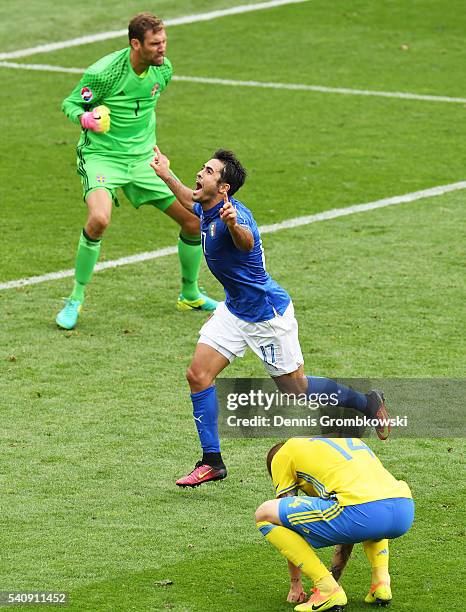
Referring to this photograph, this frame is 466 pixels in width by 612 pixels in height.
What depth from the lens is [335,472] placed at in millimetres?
6633

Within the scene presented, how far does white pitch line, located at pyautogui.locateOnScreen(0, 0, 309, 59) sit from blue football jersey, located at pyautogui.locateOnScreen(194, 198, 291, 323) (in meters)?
14.6

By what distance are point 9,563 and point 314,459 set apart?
1.65m

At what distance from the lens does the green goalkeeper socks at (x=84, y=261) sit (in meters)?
11.4

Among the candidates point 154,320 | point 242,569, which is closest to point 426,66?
point 154,320

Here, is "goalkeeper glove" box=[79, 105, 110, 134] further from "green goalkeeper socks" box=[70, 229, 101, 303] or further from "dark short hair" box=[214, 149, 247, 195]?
"dark short hair" box=[214, 149, 247, 195]

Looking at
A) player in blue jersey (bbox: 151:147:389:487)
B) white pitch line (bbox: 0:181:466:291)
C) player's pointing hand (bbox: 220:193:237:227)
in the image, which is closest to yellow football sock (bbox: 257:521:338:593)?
player in blue jersey (bbox: 151:147:389:487)

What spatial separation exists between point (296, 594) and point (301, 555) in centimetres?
25

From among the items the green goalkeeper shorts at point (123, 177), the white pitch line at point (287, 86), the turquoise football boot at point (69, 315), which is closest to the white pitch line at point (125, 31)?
the white pitch line at point (287, 86)

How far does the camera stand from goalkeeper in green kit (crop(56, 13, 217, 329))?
441 inches

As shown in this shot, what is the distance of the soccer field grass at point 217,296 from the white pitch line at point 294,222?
0.42 ft

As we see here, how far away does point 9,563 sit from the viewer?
23.2 feet

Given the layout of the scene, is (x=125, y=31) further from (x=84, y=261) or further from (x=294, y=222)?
(x=84, y=261)

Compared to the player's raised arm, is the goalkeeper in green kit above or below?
below

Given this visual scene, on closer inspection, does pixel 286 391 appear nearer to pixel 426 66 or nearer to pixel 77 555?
pixel 77 555
